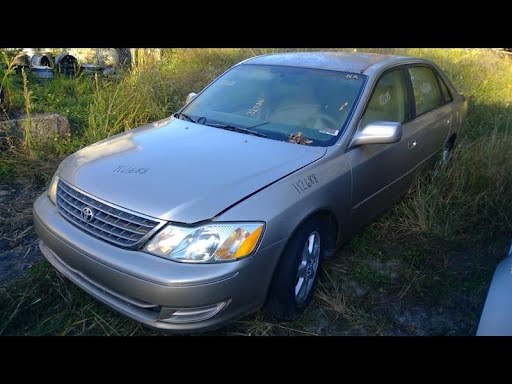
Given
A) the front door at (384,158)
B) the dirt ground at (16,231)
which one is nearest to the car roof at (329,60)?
the front door at (384,158)

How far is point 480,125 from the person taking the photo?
20.0 ft

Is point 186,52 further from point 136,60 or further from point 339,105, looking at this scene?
point 339,105

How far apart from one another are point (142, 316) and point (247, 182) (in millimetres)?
875

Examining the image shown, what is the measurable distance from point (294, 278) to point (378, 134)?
3.72 ft

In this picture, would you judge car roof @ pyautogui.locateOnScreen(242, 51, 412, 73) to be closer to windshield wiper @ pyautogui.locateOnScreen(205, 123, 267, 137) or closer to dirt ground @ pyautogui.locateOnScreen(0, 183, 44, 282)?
windshield wiper @ pyautogui.locateOnScreen(205, 123, 267, 137)

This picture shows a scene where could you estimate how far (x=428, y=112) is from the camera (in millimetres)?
3922

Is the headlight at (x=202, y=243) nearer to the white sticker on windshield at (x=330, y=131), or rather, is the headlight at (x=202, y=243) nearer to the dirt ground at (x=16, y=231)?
the white sticker on windshield at (x=330, y=131)

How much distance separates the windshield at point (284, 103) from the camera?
2926 millimetres

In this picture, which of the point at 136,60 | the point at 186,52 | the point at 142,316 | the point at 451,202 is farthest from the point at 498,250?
the point at 186,52

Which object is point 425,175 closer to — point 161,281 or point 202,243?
point 202,243

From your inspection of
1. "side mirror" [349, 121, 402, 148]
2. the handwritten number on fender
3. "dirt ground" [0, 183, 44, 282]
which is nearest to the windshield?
"side mirror" [349, 121, 402, 148]

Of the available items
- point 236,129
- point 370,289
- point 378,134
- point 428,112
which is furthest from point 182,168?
point 428,112

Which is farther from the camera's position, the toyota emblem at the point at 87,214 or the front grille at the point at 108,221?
the toyota emblem at the point at 87,214

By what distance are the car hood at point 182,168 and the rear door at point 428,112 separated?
1.45 m
